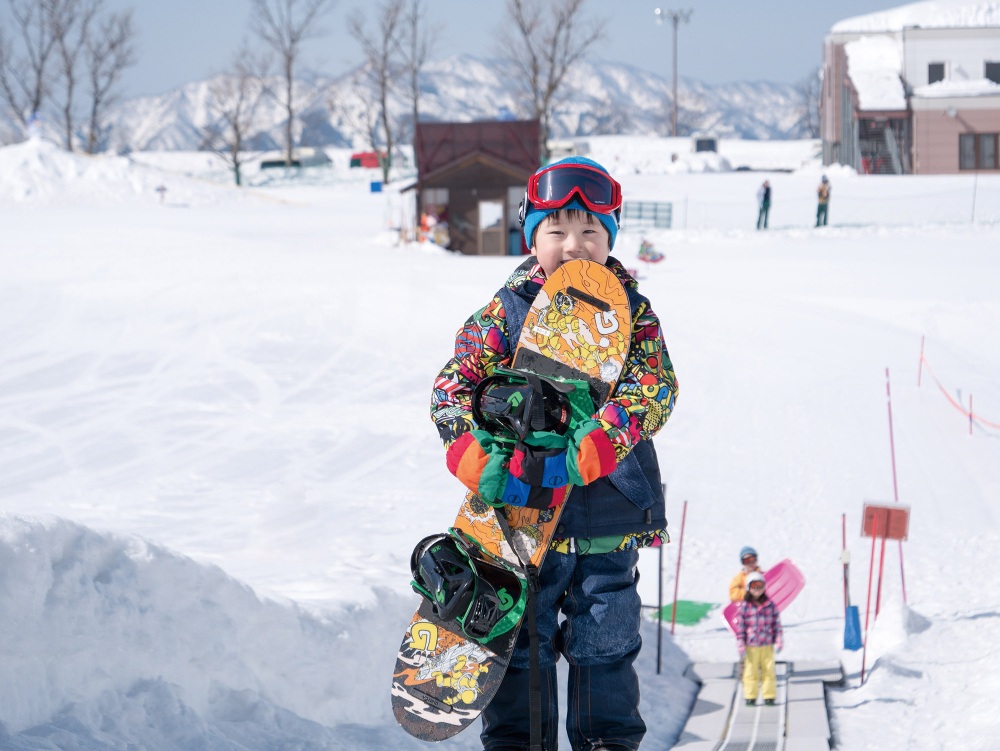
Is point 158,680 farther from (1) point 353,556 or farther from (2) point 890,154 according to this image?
(2) point 890,154

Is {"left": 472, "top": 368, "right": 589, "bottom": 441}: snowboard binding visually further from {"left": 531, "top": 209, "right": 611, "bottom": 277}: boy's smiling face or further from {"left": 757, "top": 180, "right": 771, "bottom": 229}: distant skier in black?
{"left": 757, "top": 180, "right": 771, "bottom": 229}: distant skier in black

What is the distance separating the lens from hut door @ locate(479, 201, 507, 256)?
94.1 feet

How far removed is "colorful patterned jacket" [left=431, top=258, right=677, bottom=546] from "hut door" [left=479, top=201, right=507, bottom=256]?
25.9 meters

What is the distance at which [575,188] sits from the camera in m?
2.97

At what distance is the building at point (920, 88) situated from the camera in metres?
39.8

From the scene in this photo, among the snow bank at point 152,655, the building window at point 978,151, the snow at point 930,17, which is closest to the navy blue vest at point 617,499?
the snow bank at point 152,655

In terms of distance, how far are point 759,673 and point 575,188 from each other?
5.71 metres

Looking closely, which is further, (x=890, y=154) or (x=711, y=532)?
(x=890, y=154)

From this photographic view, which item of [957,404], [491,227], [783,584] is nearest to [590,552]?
[783,584]

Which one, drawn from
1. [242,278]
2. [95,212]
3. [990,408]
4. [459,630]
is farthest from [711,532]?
[95,212]

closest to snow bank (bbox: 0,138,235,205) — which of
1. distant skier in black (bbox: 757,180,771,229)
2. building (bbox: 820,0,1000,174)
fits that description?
distant skier in black (bbox: 757,180,771,229)

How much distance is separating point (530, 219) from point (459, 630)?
1210 millimetres

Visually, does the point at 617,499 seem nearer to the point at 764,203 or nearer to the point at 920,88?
the point at 764,203

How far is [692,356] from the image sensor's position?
16.5 meters
